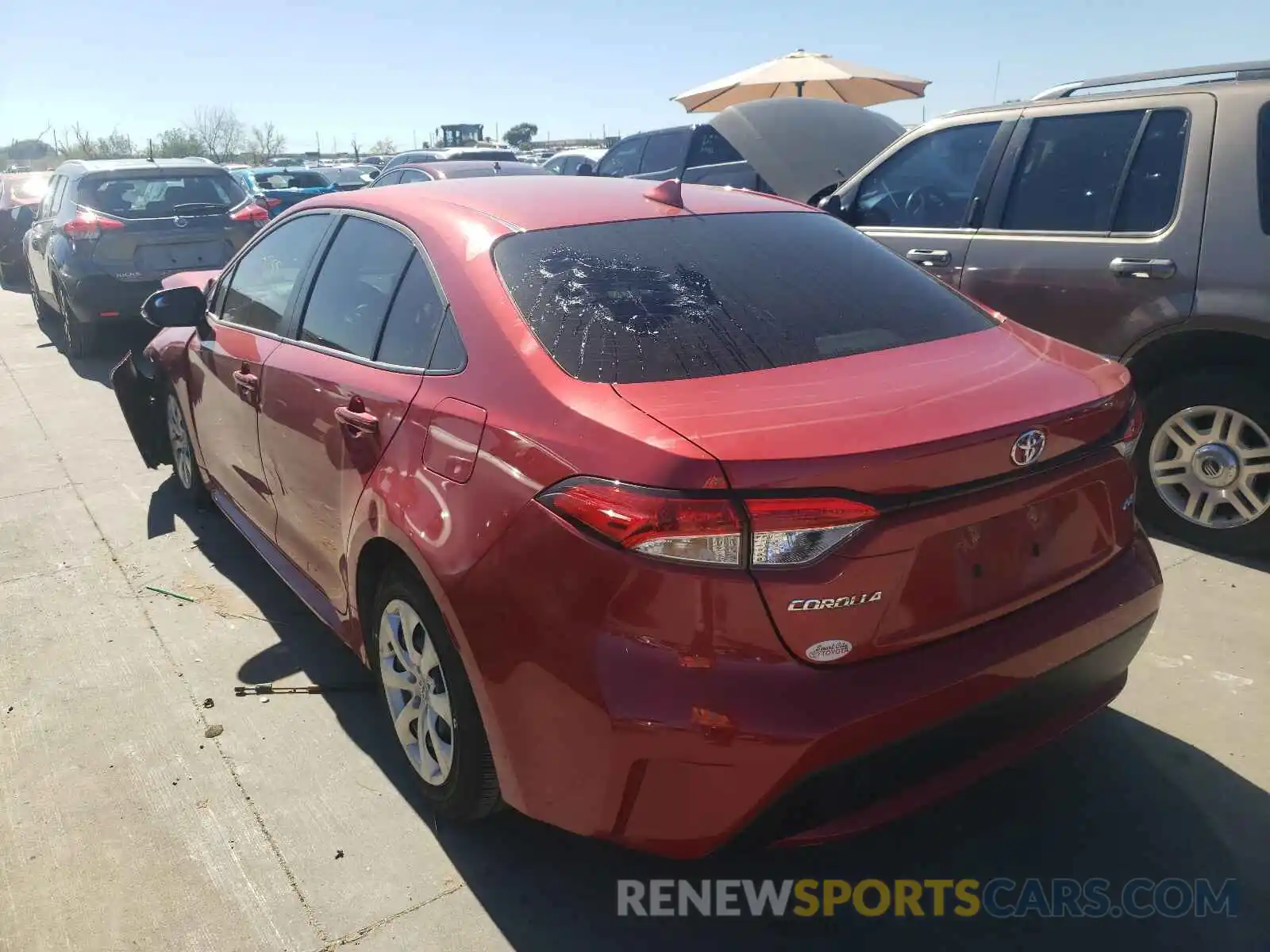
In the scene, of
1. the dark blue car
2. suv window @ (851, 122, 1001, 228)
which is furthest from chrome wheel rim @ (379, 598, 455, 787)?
the dark blue car

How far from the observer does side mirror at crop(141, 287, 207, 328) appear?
13.5 ft

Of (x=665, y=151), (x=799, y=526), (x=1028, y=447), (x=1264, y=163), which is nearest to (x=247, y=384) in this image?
(x=799, y=526)

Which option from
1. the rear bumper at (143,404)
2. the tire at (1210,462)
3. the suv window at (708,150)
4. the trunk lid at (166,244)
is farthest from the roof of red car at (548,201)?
the suv window at (708,150)

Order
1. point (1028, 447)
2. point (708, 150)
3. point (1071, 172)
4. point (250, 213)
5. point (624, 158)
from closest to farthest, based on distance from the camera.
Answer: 1. point (1028, 447)
2. point (1071, 172)
3. point (250, 213)
4. point (708, 150)
5. point (624, 158)

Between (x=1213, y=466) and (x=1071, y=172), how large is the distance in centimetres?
151

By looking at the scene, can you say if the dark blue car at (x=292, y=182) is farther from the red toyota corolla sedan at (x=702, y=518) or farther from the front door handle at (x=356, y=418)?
the red toyota corolla sedan at (x=702, y=518)

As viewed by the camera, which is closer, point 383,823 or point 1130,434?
point 1130,434

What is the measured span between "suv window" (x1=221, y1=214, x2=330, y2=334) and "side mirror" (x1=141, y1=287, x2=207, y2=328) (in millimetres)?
142

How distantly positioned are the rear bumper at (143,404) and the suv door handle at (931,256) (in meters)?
3.97

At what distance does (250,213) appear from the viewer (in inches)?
364

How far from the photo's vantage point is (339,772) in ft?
9.68

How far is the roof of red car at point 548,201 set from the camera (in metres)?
2.84

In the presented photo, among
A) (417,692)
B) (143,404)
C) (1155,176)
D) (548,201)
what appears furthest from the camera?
(143,404)

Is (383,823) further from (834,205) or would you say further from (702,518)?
(834,205)
